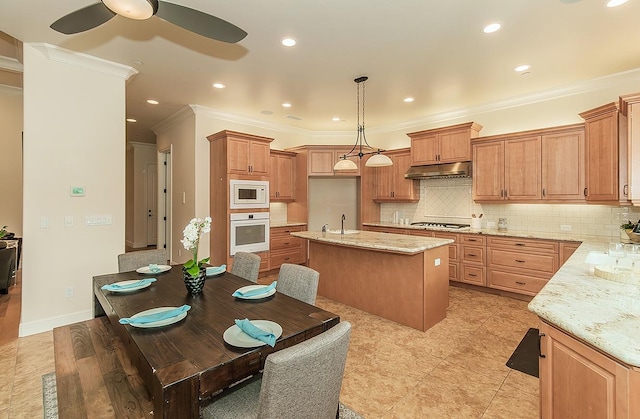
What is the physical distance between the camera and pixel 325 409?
3.96 feet

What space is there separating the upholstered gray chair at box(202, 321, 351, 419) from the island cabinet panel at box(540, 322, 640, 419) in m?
0.92

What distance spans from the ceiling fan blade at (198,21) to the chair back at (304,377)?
1.95 meters

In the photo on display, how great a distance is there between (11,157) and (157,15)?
18.3 feet

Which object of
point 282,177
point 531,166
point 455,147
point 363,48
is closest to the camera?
point 363,48

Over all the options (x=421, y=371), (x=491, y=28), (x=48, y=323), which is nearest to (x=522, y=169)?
(x=491, y=28)

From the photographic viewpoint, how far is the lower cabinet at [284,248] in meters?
5.38

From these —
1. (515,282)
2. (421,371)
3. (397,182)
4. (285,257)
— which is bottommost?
(421,371)

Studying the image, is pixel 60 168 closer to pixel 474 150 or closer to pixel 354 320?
pixel 354 320

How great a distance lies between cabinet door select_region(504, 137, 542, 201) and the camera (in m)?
4.12

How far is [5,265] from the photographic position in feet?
13.3

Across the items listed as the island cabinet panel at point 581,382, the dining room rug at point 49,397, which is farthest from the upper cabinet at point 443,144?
the dining room rug at point 49,397

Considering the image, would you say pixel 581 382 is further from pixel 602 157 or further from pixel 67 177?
pixel 67 177

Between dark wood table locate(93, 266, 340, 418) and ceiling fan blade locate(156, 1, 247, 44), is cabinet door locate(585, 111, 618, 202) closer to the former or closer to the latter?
dark wood table locate(93, 266, 340, 418)

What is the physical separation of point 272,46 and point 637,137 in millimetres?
3519
